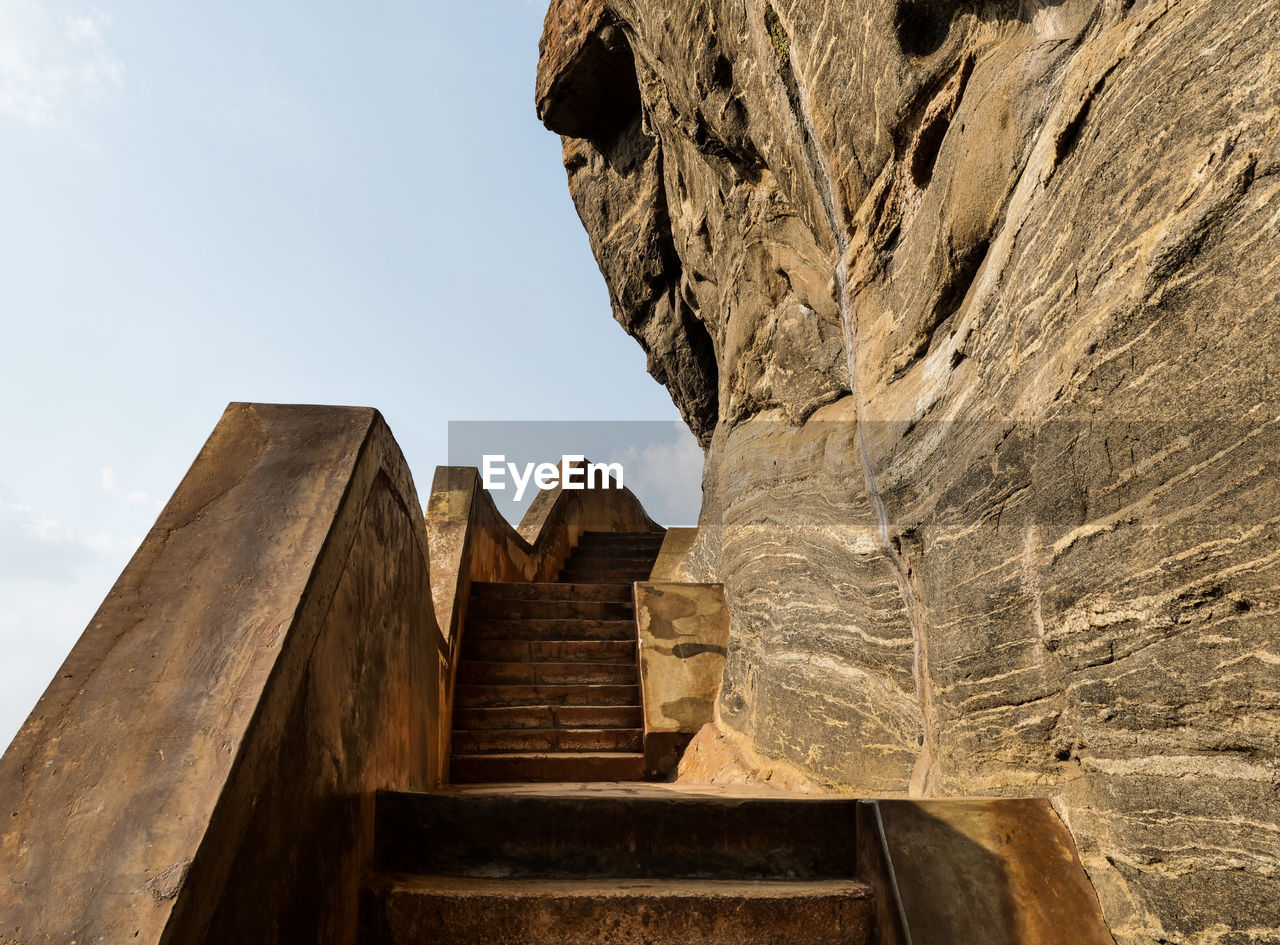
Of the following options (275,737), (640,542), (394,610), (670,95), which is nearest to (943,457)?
(394,610)

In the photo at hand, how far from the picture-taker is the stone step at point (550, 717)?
4.57 meters

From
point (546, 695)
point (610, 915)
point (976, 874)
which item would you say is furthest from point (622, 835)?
point (546, 695)

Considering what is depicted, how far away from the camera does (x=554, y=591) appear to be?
6125mm

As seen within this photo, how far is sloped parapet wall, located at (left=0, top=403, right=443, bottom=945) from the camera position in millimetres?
1177

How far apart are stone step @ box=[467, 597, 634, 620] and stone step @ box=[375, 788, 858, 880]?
3.61 meters

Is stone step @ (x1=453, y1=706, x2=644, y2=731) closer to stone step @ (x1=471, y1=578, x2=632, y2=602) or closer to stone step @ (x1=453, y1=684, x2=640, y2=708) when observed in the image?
stone step @ (x1=453, y1=684, x2=640, y2=708)

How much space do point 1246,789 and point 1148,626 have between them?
1.13 ft

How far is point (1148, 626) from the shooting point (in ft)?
5.44

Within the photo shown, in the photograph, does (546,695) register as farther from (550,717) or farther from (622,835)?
(622,835)

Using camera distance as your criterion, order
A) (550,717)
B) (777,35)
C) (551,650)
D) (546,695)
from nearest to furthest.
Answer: (777,35)
(550,717)
(546,695)
(551,650)

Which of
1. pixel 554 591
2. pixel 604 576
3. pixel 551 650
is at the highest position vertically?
pixel 604 576

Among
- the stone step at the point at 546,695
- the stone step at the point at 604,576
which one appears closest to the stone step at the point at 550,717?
the stone step at the point at 546,695

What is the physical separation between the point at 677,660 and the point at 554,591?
1.41 m

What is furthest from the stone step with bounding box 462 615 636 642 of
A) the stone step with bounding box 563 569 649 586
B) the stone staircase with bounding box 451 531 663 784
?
the stone step with bounding box 563 569 649 586
